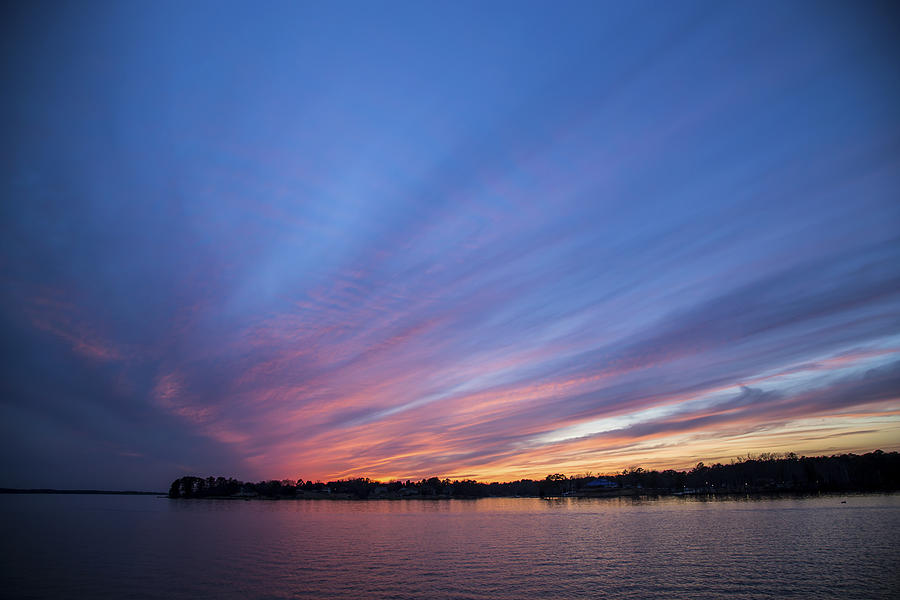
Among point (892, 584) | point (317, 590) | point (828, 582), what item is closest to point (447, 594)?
point (317, 590)

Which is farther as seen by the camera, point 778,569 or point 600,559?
point 600,559

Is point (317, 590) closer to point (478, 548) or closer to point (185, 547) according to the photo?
point (478, 548)

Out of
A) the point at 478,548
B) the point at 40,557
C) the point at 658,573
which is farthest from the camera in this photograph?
the point at 478,548

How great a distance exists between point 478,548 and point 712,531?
157 ft

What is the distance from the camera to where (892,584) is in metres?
41.0

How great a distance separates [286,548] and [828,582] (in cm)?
6951

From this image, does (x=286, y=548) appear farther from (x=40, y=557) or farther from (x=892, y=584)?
(x=892, y=584)

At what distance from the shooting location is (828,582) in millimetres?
42750

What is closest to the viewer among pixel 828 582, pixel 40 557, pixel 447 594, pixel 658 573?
pixel 447 594

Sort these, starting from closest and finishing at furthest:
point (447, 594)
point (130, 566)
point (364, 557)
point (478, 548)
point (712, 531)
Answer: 1. point (447, 594)
2. point (130, 566)
3. point (364, 557)
4. point (478, 548)
5. point (712, 531)

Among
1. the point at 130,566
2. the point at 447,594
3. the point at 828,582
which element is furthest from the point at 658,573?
the point at 130,566

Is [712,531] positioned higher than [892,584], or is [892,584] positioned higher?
[892,584]

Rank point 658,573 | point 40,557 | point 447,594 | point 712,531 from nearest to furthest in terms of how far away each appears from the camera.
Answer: point 447,594 → point 658,573 → point 40,557 → point 712,531

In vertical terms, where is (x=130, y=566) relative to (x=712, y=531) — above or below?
above
